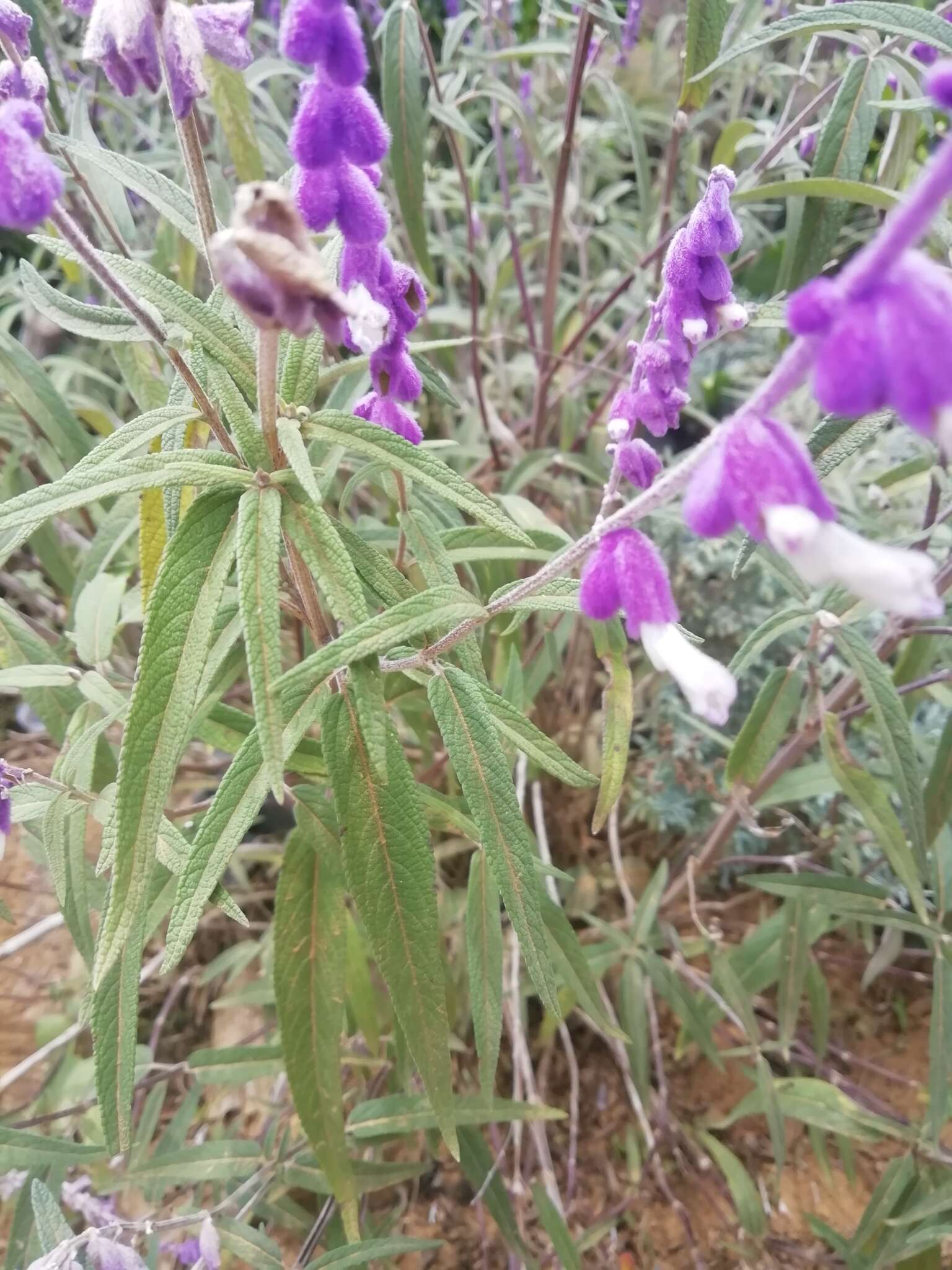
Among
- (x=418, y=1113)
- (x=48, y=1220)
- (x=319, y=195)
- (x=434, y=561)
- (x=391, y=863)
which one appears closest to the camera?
(x=319, y=195)

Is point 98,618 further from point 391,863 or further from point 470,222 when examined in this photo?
point 470,222

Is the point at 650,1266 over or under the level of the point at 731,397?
under

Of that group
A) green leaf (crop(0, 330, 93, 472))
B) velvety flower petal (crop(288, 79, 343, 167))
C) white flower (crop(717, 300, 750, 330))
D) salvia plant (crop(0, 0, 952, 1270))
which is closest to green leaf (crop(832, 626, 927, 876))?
salvia plant (crop(0, 0, 952, 1270))

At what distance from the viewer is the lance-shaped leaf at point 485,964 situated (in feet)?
3.10

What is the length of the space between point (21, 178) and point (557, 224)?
124cm

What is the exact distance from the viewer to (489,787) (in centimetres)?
71

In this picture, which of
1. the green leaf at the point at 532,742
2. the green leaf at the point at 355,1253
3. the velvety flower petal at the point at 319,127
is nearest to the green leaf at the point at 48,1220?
the green leaf at the point at 355,1253

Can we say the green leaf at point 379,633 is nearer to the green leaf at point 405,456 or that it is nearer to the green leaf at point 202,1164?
the green leaf at point 405,456

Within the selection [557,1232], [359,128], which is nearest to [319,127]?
[359,128]

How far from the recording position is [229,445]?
74 centimetres

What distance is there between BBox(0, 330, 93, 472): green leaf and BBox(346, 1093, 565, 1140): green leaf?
1.11 metres

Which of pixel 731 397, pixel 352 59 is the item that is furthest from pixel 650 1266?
pixel 731 397

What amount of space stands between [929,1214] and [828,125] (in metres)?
1.47

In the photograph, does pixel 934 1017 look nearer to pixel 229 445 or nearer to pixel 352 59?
pixel 229 445
